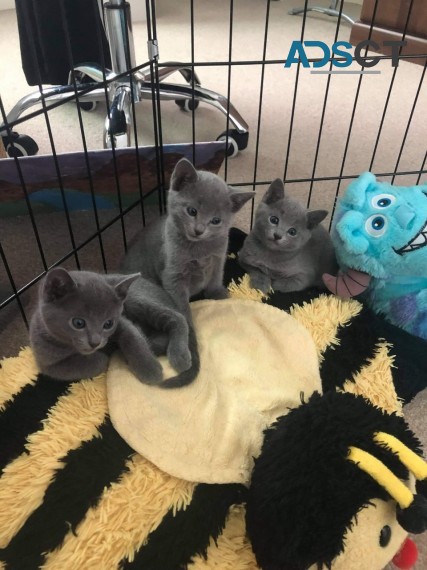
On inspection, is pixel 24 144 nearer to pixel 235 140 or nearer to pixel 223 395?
pixel 235 140

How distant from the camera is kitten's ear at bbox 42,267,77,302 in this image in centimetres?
78

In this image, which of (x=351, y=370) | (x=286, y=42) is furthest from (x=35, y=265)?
(x=286, y=42)

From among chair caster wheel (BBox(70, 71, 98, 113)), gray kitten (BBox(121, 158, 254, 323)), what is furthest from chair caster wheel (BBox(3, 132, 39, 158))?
gray kitten (BBox(121, 158, 254, 323))

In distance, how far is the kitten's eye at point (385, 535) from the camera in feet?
2.29

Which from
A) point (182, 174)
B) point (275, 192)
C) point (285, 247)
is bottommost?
point (285, 247)

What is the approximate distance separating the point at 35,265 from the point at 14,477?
72 centimetres

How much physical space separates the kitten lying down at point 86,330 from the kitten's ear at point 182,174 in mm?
259

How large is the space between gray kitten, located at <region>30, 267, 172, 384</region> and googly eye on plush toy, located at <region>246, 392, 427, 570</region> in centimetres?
33

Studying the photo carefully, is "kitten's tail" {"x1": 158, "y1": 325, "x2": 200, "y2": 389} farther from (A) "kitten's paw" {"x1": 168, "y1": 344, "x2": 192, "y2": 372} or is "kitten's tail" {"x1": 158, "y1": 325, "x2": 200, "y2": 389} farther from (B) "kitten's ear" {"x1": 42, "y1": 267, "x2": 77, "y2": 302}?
(B) "kitten's ear" {"x1": 42, "y1": 267, "x2": 77, "y2": 302}

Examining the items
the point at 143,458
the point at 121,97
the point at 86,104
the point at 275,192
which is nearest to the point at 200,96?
the point at 121,97

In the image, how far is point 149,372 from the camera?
0.95 meters

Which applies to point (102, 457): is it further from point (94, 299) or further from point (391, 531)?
point (391, 531)

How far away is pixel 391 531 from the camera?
28.0 inches

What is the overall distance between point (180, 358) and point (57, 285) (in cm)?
30
